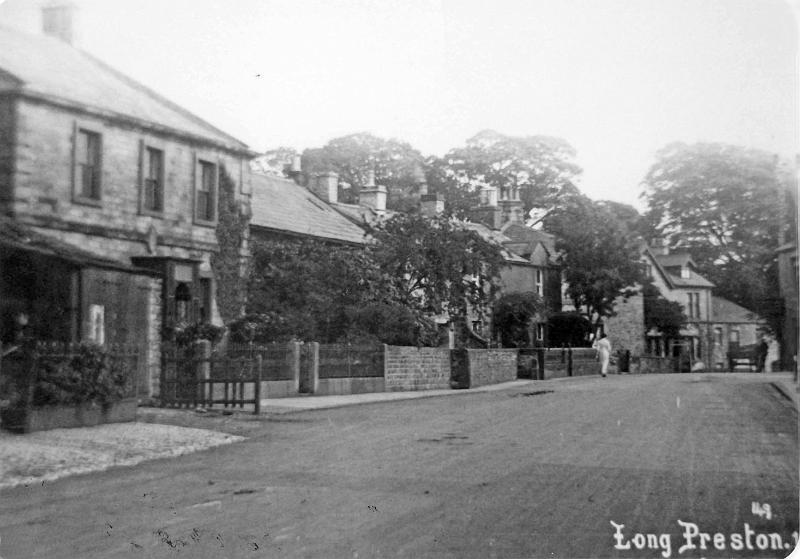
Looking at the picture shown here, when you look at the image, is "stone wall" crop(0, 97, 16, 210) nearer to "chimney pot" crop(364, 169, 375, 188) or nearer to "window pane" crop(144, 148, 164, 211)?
"window pane" crop(144, 148, 164, 211)

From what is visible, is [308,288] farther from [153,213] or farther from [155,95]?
[155,95]

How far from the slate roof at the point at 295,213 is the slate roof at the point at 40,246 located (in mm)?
1402

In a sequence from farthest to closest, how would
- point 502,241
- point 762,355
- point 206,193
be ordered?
Answer: point 206,193, point 502,241, point 762,355

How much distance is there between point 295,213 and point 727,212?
536 centimetres

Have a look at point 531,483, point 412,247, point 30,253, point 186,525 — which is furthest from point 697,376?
point 412,247

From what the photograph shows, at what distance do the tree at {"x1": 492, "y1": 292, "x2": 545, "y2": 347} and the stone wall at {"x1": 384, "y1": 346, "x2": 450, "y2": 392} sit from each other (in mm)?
3901

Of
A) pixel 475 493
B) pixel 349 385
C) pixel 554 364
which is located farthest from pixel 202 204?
pixel 349 385

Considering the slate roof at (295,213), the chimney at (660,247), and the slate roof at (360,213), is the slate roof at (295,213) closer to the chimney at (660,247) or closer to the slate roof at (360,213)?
the slate roof at (360,213)

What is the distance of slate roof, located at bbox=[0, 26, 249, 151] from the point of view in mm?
6664

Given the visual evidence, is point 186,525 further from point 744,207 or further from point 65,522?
point 744,207

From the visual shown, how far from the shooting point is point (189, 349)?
9320 millimetres

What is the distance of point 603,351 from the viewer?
7.36m

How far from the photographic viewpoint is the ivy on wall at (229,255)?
816cm

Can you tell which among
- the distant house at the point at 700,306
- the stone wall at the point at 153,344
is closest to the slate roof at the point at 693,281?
the distant house at the point at 700,306
